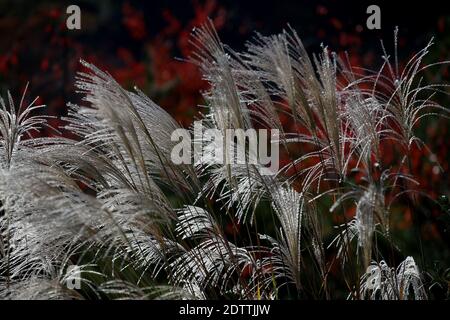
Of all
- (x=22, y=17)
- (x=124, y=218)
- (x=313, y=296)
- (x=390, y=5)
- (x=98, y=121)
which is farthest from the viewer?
(x=22, y=17)

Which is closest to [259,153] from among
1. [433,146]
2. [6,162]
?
[6,162]

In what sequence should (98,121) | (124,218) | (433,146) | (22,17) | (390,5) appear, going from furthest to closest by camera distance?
(22,17) < (390,5) < (433,146) < (98,121) < (124,218)

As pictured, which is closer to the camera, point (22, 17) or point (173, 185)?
point (173, 185)

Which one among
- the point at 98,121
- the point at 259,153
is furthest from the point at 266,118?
the point at 98,121

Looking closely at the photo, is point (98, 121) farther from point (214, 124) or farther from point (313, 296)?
point (313, 296)

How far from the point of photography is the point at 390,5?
8422mm

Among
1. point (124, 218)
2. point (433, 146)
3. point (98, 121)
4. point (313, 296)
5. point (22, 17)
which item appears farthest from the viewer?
point (22, 17)

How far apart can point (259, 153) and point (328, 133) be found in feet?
0.97

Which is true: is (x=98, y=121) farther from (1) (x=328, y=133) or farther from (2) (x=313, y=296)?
(2) (x=313, y=296)

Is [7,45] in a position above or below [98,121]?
above
